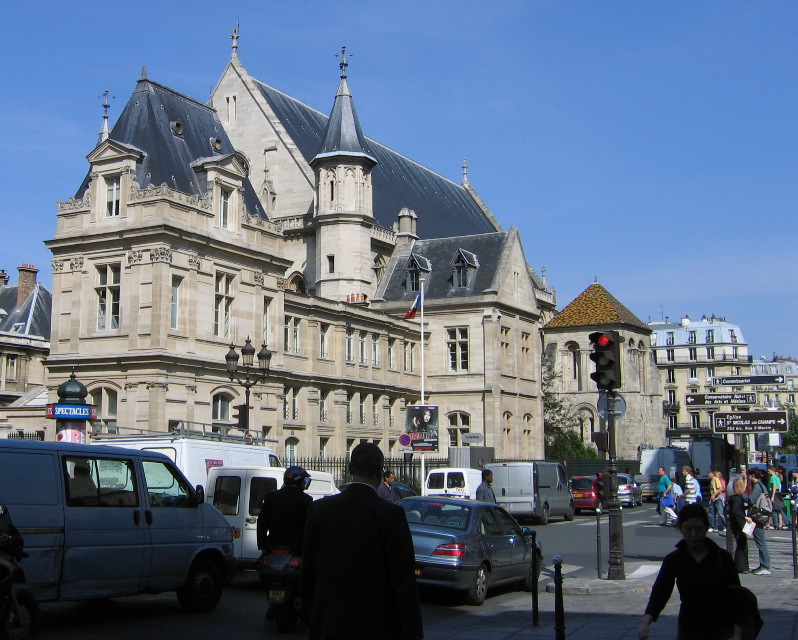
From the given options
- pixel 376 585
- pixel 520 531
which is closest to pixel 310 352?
pixel 520 531

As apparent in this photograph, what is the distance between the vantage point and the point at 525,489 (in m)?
33.6

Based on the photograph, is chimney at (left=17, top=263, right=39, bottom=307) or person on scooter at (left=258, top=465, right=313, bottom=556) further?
chimney at (left=17, top=263, right=39, bottom=307)

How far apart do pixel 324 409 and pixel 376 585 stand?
124 ft

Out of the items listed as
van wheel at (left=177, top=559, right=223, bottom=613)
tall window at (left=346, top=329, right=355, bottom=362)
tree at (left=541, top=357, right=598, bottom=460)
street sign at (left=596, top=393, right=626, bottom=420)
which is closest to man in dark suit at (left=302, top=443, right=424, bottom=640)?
van wheel at (left=177, top=559, right=223, bottom=613)

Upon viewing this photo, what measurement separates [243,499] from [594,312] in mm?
64492

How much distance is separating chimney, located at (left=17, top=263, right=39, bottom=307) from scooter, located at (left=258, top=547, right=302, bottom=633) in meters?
53.1

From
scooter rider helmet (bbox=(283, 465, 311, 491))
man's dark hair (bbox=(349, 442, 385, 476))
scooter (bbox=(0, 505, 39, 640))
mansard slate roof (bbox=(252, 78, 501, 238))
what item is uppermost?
mansard slate roof (bbox=(252, 78, 501, 238))

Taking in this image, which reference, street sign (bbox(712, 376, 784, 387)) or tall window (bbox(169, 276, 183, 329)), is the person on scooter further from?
tall window (bbox(169, 276, 183, 329))

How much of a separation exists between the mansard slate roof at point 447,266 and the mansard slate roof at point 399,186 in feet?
9.36

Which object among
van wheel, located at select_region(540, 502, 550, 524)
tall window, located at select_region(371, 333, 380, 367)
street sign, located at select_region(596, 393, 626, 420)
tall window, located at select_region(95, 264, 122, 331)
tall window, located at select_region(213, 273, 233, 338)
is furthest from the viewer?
tall window, located at select_region(371, 333, 380, 367)

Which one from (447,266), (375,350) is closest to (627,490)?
(375,350)

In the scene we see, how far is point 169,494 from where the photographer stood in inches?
500

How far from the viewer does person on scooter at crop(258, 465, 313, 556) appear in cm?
1175

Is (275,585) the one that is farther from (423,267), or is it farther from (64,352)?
(423,267)
